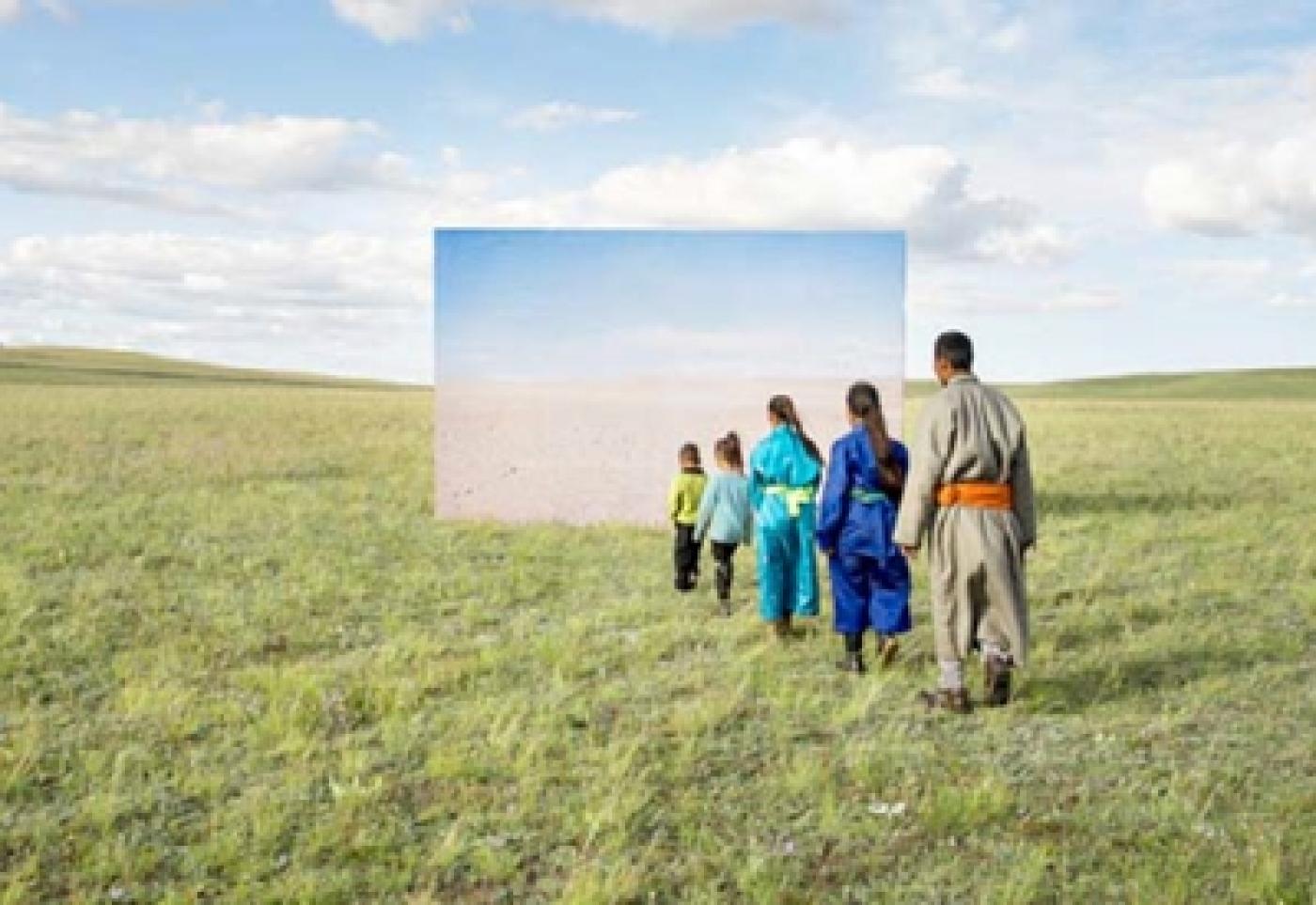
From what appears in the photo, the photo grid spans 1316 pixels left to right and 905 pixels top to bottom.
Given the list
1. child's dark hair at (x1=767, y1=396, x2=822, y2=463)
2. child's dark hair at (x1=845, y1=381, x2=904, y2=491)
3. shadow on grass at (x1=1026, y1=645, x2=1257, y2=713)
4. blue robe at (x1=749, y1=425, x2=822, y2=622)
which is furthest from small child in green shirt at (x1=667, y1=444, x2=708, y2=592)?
shadow on grass at (x1=1026, y1=645, x2=1257, y2=713)

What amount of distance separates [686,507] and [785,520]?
223 cm

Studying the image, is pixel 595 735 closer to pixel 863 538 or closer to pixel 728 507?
pixel 863 538

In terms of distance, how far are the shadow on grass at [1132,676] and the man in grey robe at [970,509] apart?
0.77 m

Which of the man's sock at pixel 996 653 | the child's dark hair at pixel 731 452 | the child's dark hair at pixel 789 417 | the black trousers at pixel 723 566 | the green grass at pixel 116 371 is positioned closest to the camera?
the man's sock at pixel 996 653

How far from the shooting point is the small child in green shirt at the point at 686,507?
12656mm

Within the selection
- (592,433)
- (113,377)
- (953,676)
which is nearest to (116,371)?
(113,377)

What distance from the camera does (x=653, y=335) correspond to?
17094mm

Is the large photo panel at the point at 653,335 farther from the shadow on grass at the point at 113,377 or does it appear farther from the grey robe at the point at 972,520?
the shadow on grass at the point at 113,377

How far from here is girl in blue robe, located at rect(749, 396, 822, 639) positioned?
420 inches

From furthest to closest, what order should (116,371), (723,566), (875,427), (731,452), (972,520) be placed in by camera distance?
(116,371)
(723,566)
(731,452)
(875,427)
(972,520)

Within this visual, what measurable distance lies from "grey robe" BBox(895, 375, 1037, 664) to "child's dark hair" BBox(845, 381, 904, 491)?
65 cm

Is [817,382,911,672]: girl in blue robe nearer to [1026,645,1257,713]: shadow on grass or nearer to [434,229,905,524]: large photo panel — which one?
[1026,645,1257,713]: shadow on grass

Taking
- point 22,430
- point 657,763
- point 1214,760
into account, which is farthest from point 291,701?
point 22,430

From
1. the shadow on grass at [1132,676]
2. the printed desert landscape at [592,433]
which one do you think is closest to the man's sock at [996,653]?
the shadow on grass at [1132,676]
